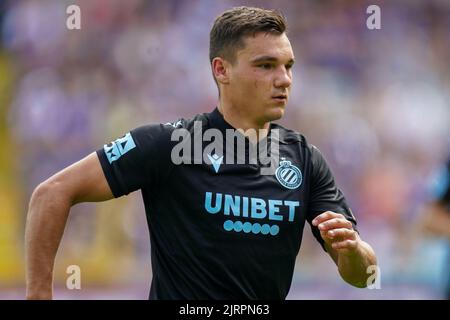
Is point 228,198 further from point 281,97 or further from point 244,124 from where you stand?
point 281,97

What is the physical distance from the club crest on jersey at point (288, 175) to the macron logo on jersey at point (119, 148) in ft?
2.27

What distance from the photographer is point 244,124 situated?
4.04 metres

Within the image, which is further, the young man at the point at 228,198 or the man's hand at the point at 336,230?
the young man at the point at 228,198

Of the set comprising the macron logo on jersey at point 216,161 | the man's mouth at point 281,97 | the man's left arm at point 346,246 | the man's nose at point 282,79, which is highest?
the man's nose at point 282,79

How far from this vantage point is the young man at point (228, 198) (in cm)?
361

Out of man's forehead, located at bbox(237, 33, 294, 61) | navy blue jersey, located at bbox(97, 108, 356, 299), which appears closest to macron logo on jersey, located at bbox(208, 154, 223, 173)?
navy blue jersey, located at bbox(97, 108, 356, 299)

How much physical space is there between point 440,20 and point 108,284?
5.13 metres

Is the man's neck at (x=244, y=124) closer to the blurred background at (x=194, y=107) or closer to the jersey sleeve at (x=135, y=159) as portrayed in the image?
the jersey sleeve at (x=135, y=159)

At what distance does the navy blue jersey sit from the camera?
12.1 ft

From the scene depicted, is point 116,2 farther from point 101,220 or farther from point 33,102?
point 101,220

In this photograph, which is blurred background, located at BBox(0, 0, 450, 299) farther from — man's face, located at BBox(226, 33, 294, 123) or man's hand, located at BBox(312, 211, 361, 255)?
man's hand, located at BBox(312, 211, 361, 255)

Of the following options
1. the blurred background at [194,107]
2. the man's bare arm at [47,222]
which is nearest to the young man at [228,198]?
the man's bare arm at [47,222]

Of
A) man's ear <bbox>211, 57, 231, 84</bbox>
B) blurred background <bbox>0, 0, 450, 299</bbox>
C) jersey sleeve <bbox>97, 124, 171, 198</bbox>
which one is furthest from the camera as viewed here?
blurred background <bbox>0, 0, 450, 299</bbox>

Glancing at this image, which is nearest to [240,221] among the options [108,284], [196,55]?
[108,284]
